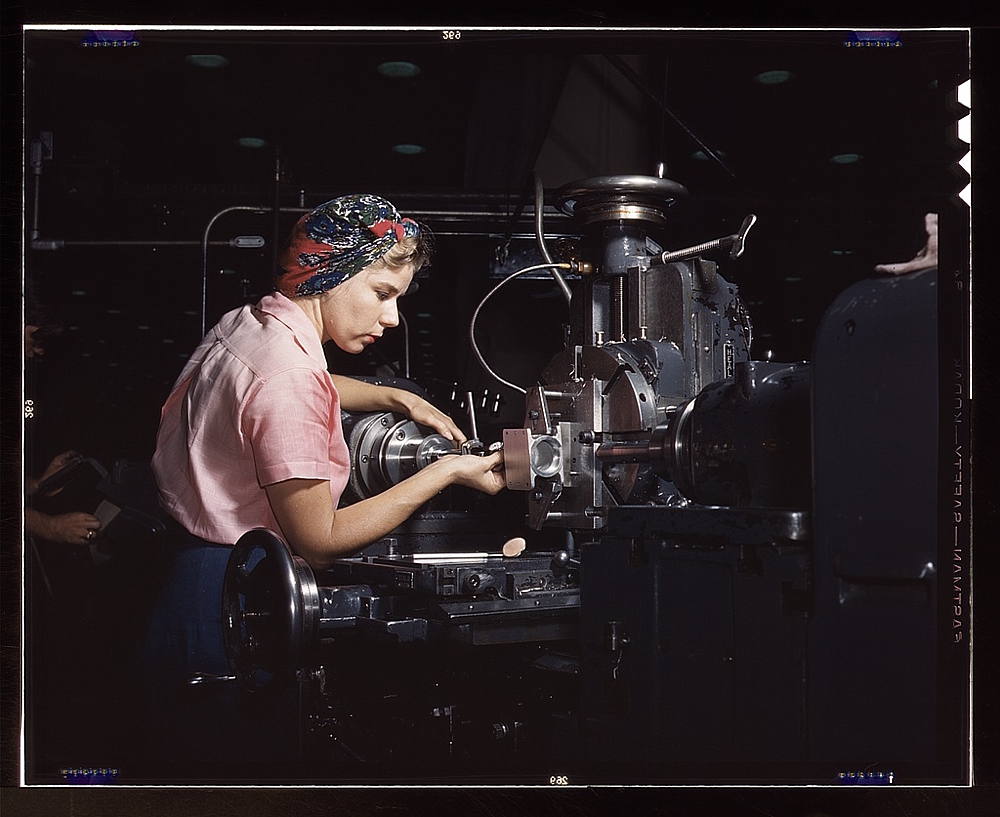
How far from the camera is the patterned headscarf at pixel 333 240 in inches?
65.5

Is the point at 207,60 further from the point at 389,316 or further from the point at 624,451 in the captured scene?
the point at 624,451

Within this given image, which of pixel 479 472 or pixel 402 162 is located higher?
pixel 402 162

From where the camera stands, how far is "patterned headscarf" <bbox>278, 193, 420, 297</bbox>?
1.66 metres

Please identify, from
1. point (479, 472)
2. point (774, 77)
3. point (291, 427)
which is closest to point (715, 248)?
point (774, 77)

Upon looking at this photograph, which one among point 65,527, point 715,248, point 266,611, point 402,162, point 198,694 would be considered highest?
point 402,162

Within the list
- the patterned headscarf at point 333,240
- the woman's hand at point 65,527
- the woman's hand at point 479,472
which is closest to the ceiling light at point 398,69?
the patterned headscarf at point 333,240

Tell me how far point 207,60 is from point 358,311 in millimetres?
509

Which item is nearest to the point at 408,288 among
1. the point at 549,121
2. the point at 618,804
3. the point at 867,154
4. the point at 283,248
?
the point at 283,248

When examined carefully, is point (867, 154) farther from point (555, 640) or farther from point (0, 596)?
point (0, 596)

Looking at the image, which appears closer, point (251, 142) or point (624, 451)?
point (624, 451)

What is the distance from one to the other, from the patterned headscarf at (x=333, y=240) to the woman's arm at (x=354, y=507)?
0.35 metres

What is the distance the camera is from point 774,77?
169 cm

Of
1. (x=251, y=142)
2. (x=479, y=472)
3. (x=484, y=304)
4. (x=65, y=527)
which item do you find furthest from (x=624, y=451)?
(x=65, y=527)

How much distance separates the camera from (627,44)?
5.51 feet
